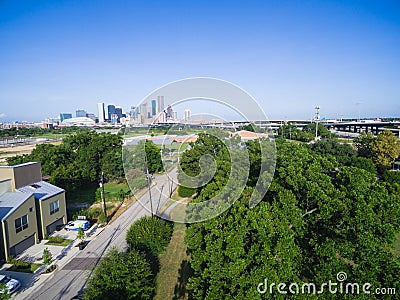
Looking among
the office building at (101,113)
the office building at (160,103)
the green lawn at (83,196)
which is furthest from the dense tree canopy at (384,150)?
the office building at (101,113)

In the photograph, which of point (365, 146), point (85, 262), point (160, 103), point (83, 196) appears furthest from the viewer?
point (365, 146)

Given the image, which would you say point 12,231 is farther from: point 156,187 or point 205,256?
point 156,187

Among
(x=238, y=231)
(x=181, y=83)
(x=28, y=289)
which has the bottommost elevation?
(x=28, y=289)

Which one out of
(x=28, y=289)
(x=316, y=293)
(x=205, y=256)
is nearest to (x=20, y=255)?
(x=28, y=289)

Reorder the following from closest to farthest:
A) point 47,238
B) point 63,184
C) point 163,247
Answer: point 163,247 → point 47,238 → point 63,184

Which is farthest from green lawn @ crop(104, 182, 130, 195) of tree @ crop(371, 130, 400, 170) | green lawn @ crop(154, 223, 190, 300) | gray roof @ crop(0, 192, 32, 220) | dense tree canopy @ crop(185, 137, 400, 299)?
tree @ crop(371, 130, 400, 170)

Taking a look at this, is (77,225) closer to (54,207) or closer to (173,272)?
(54,207)

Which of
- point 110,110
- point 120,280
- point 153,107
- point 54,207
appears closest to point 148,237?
point 120,280
